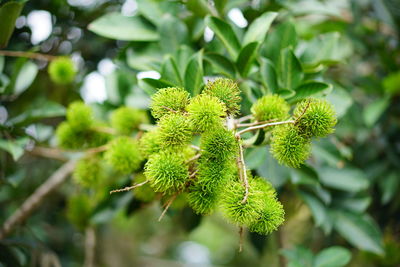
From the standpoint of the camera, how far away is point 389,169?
1.94 m

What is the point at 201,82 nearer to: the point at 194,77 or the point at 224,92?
the point at 194,77

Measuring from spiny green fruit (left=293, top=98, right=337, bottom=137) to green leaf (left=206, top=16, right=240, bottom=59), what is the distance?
1.43 feet

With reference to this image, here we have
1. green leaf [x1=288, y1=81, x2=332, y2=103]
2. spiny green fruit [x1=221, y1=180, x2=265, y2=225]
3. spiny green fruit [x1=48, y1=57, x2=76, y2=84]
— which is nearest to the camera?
spiny green fruit [x1=221, y1=180, x2=265, y2=225]

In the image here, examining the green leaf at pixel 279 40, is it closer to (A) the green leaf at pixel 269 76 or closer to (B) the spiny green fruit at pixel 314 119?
(A) the green leaf at pixel 269 76

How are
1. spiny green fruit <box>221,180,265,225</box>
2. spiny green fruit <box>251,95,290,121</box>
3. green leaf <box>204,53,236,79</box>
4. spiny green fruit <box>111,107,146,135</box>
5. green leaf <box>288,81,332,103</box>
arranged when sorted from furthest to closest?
spiny green fruit <box>111,107,146,135</box> → green leaf <box>204,53,236,79</box> → green leaf <box>288,81,332,103</box> → spiny green fruit <box>251,95,290,121</box> → spiny green fruit <box>221,180,265,225</box>

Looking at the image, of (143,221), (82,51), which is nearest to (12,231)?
(82,51)

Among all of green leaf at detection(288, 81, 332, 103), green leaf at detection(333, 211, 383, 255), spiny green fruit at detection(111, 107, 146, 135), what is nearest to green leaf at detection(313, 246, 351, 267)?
green leaf at detection(333, 211, 383, 255)

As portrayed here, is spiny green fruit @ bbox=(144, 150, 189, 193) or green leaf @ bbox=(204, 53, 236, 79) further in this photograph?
green leaf @ bbox=(204, 53, 236, 79)

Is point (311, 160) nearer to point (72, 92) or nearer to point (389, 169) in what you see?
point (389, 169)

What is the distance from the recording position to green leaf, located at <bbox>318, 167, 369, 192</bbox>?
5.28 feet

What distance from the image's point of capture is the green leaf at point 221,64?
1.20 meters

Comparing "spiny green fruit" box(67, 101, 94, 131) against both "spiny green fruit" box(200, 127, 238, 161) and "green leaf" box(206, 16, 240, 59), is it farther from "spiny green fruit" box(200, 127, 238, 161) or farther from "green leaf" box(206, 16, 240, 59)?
"spiny green fruit" box(200, 127, 238, 161)

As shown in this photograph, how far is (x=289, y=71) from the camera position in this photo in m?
1.21

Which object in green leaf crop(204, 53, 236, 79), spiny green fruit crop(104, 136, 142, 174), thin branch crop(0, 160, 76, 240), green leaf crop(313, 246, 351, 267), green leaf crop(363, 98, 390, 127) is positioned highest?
green leaf crop(204, 53, 236, 79)
